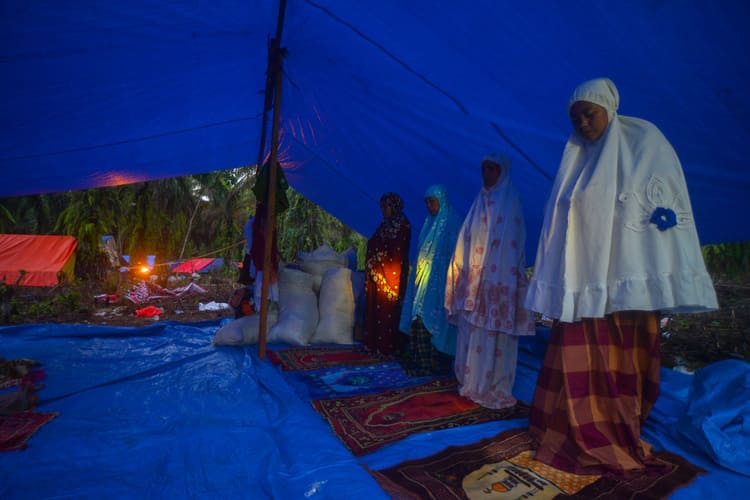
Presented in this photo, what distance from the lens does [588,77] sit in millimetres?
2059

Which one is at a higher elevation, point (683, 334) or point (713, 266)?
point (713, 266)

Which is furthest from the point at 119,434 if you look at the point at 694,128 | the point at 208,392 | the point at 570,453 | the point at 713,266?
the point at 713,266

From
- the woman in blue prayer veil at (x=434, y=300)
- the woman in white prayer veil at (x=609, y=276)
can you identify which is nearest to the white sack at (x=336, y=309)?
the woman in blue prayer veil at (x=434, y=300)

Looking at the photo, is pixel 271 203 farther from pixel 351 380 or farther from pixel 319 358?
pixel 351 380

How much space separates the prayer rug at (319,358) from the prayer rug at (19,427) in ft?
5.58

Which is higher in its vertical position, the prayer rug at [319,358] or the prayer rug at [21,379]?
the prayer rug at [21,379]

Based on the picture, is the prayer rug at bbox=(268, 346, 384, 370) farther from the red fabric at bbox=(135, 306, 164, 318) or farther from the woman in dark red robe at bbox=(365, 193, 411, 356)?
the red fabric at bbox=(135, 306, 164, 318)

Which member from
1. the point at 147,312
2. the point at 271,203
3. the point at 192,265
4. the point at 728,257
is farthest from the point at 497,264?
the point at 192,265

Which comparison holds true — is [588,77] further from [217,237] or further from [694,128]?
[217,237]

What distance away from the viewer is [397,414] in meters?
2.49

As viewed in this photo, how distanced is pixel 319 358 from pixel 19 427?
225cm

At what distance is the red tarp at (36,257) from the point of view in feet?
30.3

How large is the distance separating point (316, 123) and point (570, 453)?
13.2 feet

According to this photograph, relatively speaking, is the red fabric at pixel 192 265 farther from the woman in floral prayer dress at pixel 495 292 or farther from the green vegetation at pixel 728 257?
the green vegetation at pixel 728 257
